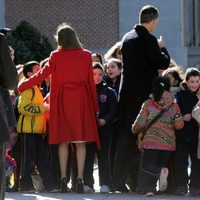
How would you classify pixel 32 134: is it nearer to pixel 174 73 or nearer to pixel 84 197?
pixel 84 197

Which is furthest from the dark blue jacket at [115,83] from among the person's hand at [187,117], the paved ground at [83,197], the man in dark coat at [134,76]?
the paved ground at [83,197]

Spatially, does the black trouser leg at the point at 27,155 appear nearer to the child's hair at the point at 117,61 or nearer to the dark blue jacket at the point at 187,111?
the child's hair at the point at 117,61

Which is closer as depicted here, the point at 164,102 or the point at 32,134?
the point at 164,102

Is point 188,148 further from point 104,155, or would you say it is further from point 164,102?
point 104,155

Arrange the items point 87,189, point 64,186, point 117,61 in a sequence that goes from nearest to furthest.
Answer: point 64,186 < point 87,189 < point 117,61

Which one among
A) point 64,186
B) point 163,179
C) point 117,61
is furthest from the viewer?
point 117,61

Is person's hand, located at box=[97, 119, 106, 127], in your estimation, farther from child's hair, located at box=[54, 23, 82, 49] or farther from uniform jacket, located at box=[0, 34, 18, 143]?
uniform jacket, located at box=[0, 34, 18, 143]

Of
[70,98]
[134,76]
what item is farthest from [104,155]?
[134,76]

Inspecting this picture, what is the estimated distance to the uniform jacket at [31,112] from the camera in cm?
970

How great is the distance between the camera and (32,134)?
9.74 metres

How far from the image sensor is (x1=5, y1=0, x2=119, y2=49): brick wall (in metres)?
24.8

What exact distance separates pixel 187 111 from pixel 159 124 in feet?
1.40

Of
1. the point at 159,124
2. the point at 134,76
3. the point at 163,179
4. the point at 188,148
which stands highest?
the point at 134,76

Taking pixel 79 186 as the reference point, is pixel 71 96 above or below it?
above
